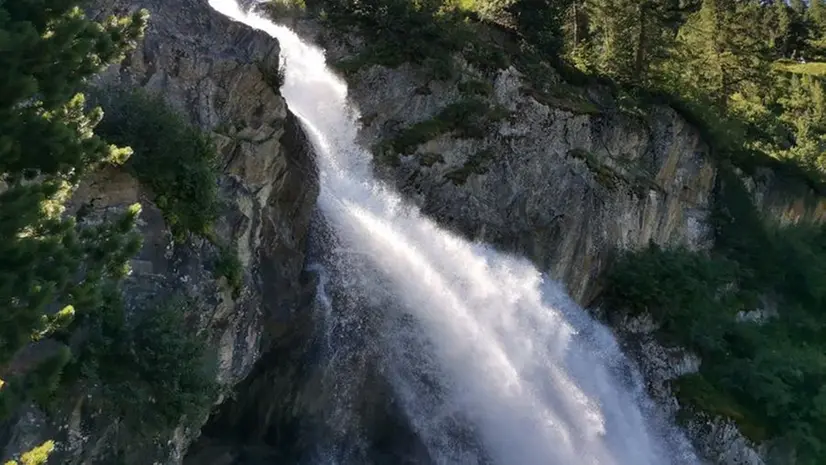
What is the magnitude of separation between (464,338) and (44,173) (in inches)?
495

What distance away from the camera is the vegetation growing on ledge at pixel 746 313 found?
2433 cm

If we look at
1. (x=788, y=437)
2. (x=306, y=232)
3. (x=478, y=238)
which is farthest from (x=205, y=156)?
(x=788, y=437)

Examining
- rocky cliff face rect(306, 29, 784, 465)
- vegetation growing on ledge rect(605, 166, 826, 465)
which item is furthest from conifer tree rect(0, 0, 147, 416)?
vegetation growing on ledge rect(605, 166, 826, 465)

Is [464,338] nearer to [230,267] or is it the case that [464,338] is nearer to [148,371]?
[230,267]

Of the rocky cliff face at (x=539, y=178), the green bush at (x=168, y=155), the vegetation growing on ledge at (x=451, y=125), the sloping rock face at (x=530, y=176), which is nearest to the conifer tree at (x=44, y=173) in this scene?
the green bush at (x=168, y=155)

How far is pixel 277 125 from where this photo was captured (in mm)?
17562

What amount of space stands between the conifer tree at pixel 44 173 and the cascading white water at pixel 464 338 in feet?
29.5

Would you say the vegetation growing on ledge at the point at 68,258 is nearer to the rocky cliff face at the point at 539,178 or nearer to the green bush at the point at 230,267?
the green bush at the point at 230,267

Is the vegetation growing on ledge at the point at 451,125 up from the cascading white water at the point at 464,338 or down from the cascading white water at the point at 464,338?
up

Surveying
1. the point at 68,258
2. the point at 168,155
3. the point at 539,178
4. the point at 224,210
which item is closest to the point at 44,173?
the point at 68,258

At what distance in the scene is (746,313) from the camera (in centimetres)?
3177

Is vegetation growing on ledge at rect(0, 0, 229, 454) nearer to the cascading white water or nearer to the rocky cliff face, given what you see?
the cascading white water

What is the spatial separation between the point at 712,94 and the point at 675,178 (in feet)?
35.9

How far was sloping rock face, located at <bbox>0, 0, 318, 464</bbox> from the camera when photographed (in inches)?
436
